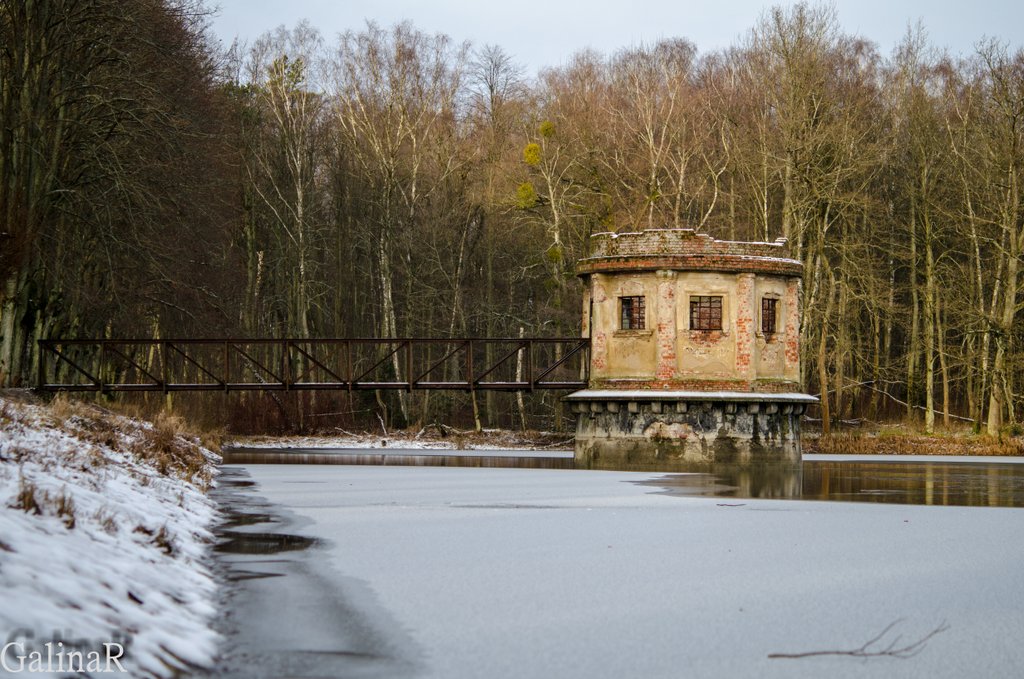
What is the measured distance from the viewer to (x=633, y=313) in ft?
94.9

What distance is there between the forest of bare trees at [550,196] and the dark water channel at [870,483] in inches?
385

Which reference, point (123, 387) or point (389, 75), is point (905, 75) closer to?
point (389, 75)

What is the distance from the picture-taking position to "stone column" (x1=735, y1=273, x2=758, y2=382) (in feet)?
92.5

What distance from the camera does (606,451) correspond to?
28.1m

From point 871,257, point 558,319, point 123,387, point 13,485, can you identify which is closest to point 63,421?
point 13,485

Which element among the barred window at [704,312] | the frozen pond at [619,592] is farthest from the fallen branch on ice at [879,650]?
the barred window at [704,312]

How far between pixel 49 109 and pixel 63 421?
10784 millimetres

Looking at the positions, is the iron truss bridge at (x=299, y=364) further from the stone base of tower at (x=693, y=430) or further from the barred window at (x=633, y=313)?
the stone base of tower at (x=693, y=430)

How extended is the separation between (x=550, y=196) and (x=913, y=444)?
45.1ft

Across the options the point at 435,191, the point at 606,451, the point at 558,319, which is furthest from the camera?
the point at 435,191

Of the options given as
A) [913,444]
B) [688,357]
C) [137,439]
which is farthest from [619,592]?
[913,444]

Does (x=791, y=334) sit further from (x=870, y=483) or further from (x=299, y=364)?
(x=299, y=364)

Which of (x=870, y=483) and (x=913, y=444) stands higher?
(x=870, y=483)

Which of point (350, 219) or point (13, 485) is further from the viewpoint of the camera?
point (350, 219)
